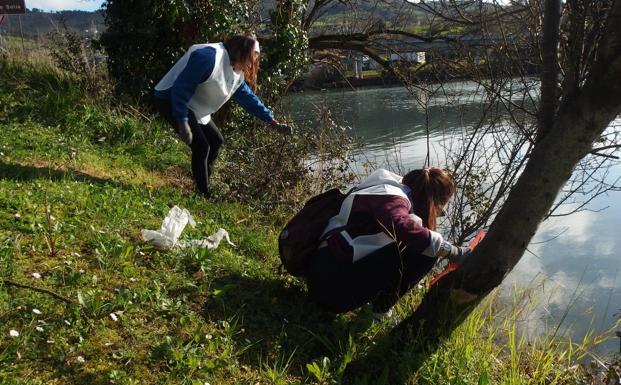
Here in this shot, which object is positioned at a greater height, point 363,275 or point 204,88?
point 204,88

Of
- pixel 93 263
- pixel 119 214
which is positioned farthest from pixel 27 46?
pixel 93 263

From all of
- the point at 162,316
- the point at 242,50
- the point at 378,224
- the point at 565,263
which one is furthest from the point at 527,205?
the point at 565,263

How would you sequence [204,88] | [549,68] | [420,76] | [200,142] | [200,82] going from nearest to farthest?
[549,68], [200,82], [204,88], [200,142], [420,76]

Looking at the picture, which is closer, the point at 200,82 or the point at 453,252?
the point at 453,252

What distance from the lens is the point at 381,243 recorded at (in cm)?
293

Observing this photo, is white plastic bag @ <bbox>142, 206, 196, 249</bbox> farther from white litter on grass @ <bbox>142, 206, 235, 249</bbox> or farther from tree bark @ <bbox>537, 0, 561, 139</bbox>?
tree bark @ <bbox>537, 0, 561, 139</bbox>

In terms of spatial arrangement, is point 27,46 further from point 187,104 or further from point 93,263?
point 93,263

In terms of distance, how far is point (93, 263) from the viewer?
9.82ft

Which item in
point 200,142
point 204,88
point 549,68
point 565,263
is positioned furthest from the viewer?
point 565,263

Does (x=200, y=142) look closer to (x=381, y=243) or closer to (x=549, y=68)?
(x=381, y=243)

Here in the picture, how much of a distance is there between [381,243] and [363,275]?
0.20 metres

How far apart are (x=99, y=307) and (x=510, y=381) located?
6.47 ft

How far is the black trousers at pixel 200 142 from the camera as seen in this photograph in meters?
4.82

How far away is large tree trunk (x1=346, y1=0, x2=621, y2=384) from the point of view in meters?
2.42
